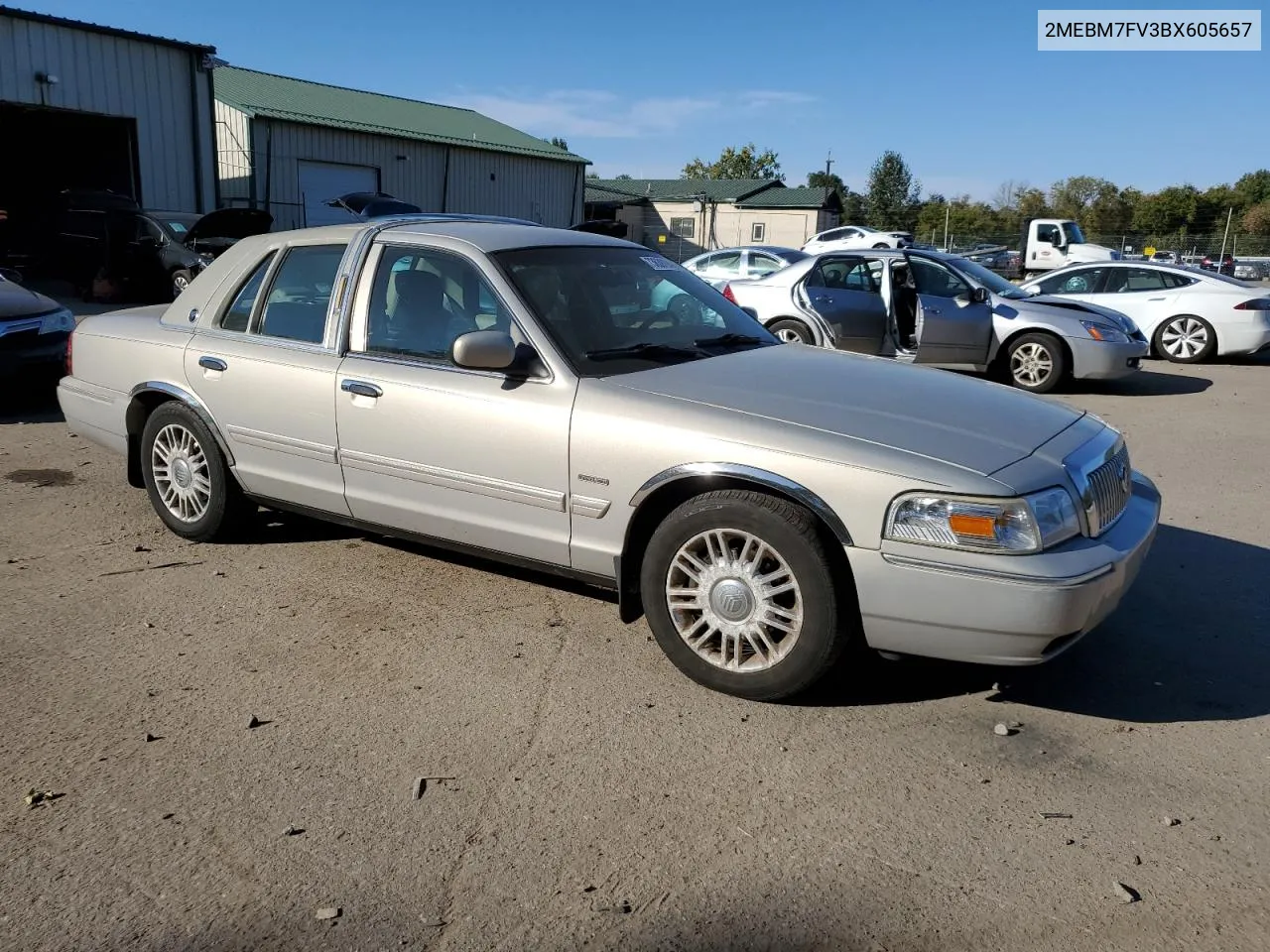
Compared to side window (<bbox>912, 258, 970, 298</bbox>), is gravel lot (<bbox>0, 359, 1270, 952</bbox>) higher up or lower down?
lower down

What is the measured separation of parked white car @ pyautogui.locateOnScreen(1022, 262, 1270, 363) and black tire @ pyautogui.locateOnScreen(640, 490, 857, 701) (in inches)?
478

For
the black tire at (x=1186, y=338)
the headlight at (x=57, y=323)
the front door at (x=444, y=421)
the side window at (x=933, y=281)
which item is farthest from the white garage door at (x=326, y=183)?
the front door at (x=444, y=421)

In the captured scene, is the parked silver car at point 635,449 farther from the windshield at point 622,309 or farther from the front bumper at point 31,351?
the front bumper at point 31,351

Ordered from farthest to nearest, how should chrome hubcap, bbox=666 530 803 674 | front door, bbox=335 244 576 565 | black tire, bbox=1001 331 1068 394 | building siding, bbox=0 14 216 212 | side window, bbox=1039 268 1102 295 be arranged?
building siding, bbox=0 14 216 212, side window, bbox=1039 268 1102 295, black tire, bbox=1001 331 1068 394, front door, bbox=335 244 576 565, chrome hubcap, bbox=666 530 803 674

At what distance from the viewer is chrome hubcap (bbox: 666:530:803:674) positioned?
354 cm

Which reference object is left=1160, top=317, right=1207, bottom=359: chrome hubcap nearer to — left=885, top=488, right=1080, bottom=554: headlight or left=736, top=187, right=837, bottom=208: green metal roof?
left=885, top=488, right=1080, bottom=554: headlight

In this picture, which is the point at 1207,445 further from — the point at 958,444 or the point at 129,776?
the point at 129,776

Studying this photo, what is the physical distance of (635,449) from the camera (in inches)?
146

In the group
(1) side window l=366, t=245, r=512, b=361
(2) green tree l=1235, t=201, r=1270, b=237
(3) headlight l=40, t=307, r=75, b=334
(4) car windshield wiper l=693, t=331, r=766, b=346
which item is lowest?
(3) headlight l=40, t=307, r=75, b=334

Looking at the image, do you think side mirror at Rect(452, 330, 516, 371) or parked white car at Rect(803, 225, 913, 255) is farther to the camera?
parked white car at Rect(803, 225, 913, 255)

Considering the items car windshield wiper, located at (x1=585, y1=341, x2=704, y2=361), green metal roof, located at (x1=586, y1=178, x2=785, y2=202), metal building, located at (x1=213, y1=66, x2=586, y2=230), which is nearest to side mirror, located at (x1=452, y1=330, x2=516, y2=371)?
car windshield wiper, located at (x1=585, y1=341, x2=704, y2=361)

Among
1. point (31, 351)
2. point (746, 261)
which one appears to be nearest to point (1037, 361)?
point (746, 261)

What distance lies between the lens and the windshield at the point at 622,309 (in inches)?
163

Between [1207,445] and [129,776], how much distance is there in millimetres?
8293
